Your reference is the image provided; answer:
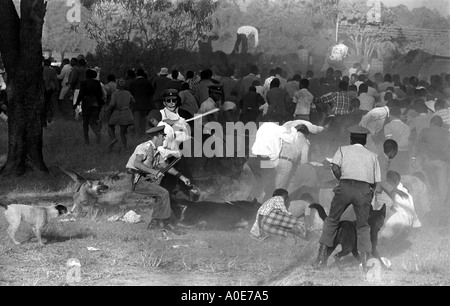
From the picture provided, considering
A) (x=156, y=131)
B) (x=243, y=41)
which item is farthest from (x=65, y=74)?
(x=243, y=41)

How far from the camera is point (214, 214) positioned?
465 inches

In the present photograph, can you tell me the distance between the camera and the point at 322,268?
952 cm

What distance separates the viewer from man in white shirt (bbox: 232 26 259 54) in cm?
3472

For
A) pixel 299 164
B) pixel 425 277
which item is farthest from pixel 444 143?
pixel 425 277

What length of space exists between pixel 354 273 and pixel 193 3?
74.3 feet

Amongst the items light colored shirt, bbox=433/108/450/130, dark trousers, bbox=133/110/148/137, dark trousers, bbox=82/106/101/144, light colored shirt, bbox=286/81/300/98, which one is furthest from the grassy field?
dark trousers, bbox=133/110/148/137

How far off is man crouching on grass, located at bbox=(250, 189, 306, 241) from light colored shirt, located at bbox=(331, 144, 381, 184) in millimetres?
1600

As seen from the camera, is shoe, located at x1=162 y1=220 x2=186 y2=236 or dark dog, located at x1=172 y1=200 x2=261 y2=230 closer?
shoe, located at x1=162 y1=220 x2=186 y2=236

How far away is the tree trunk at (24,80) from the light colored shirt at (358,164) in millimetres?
6786

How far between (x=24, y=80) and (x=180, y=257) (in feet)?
18.6

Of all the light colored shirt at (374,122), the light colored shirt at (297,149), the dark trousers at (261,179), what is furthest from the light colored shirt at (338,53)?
the light colored shirt at (297,149)

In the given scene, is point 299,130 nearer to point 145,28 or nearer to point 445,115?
point 445,115

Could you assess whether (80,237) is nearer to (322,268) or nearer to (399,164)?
(322,268)

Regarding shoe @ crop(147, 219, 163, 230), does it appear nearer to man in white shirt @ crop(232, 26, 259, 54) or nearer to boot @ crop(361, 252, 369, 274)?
boot @ crop(361, 252, 369, 274)
